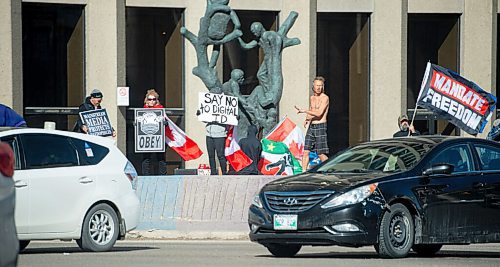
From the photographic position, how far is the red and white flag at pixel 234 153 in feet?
76.1

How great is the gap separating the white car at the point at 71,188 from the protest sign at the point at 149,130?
28.1 ft

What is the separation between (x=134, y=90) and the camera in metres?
29.9

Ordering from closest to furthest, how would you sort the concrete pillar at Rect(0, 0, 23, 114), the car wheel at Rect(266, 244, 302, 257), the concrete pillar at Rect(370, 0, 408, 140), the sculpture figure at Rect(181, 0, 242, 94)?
the car wheel at Rect(266, 244, 302, 257) → the sculpture figure at Rect(181, 0, 242, 94) → the concrete pillar at Rect(0, 0, 23, 114) → the concrete pillar at Rect(370, 0, 408, 140)

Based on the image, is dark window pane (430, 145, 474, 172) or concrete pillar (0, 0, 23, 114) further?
concrete pillar (0, 0, 23, 114)

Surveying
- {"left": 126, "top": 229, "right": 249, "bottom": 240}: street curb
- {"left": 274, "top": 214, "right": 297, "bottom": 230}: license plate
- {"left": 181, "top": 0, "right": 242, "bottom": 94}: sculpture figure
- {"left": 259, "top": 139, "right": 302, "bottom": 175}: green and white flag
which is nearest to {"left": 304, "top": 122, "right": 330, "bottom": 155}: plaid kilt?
{"left": 259, "top": 139, "right": 302, "bottom": 175}: green and white flag

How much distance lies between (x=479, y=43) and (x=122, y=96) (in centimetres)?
945

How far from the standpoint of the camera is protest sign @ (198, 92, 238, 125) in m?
22.3

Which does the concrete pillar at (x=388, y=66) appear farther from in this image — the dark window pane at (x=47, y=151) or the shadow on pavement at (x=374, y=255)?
the dark window pane at (x=47, y=151)

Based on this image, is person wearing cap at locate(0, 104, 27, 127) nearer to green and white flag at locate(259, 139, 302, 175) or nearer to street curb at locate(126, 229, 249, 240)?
street curb at locate(126, 229, 249, 240)

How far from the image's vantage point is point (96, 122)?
2250 cm

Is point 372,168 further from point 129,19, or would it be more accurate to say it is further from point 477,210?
point 129,19

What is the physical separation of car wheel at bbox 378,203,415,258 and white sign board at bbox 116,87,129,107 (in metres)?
16.1

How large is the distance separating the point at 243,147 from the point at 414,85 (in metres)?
10.6

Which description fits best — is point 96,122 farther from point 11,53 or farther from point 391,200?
point 391,200
